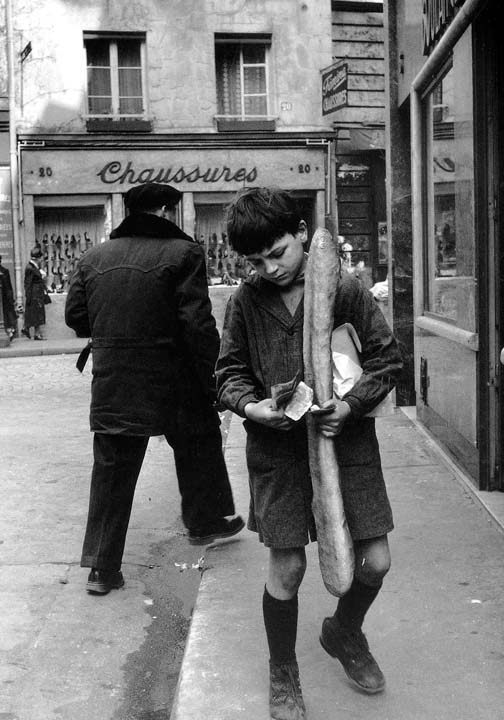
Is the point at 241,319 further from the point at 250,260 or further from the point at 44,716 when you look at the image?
the point at 44,716

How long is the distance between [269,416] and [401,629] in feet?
4.44

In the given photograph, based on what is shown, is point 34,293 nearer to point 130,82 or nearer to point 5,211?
point 5,211

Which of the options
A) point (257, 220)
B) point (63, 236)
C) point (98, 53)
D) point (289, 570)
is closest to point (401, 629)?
point (289, 570)

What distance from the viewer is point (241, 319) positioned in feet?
9.83

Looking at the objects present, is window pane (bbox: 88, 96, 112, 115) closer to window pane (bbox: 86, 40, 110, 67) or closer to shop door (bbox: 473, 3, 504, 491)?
window pane (bbox: 86, 40, 110, 67)

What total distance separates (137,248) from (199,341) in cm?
52

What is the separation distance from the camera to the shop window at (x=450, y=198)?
5.58m

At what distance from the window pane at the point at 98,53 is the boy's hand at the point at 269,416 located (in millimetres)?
19195

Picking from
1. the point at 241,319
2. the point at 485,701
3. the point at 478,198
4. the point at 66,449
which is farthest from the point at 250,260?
the point at 66,449

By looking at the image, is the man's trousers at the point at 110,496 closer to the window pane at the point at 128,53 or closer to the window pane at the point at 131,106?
the window pane at the point at 131,106

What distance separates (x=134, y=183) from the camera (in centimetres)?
2080

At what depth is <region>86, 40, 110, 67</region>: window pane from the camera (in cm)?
2059

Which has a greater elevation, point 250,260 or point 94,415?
point 250,260

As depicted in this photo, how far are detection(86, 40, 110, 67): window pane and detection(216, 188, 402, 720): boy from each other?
1889 centimetres
